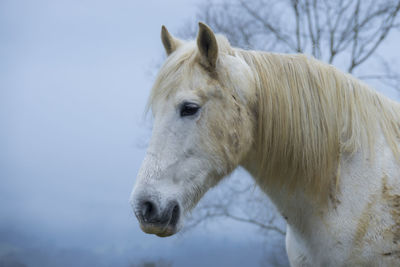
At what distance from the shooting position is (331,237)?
2336mm

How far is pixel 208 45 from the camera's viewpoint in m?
2.43

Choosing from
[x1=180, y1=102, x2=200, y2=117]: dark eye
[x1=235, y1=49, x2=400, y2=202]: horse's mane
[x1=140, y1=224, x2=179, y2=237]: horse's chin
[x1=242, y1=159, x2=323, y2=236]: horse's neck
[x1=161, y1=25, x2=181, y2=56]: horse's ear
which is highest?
[x1=161, y1=25, x2=181, y2=56]: horse's ear

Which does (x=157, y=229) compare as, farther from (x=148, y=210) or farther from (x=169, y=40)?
(x=169, y=40)

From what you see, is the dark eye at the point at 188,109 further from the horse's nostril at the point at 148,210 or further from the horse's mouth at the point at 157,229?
the horse's mouth at the point at 157,229

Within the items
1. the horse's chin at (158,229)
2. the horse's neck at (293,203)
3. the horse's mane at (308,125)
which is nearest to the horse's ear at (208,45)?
the horse's mane at (308,125)

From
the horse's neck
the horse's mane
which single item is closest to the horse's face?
the horse's mane

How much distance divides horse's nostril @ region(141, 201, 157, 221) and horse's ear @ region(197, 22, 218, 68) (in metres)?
0.99

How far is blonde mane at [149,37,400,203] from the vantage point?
245cm

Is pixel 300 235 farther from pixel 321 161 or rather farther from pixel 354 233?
pixel 321 161

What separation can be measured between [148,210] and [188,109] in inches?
26.4

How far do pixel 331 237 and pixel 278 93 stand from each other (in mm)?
1002

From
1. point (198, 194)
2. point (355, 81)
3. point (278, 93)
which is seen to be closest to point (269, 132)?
point (278, 93)

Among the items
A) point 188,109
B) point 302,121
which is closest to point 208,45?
point 188,109

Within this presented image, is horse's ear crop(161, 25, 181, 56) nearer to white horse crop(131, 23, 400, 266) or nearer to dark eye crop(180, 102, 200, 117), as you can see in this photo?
white horse crop(131, 23, 400, 266)
